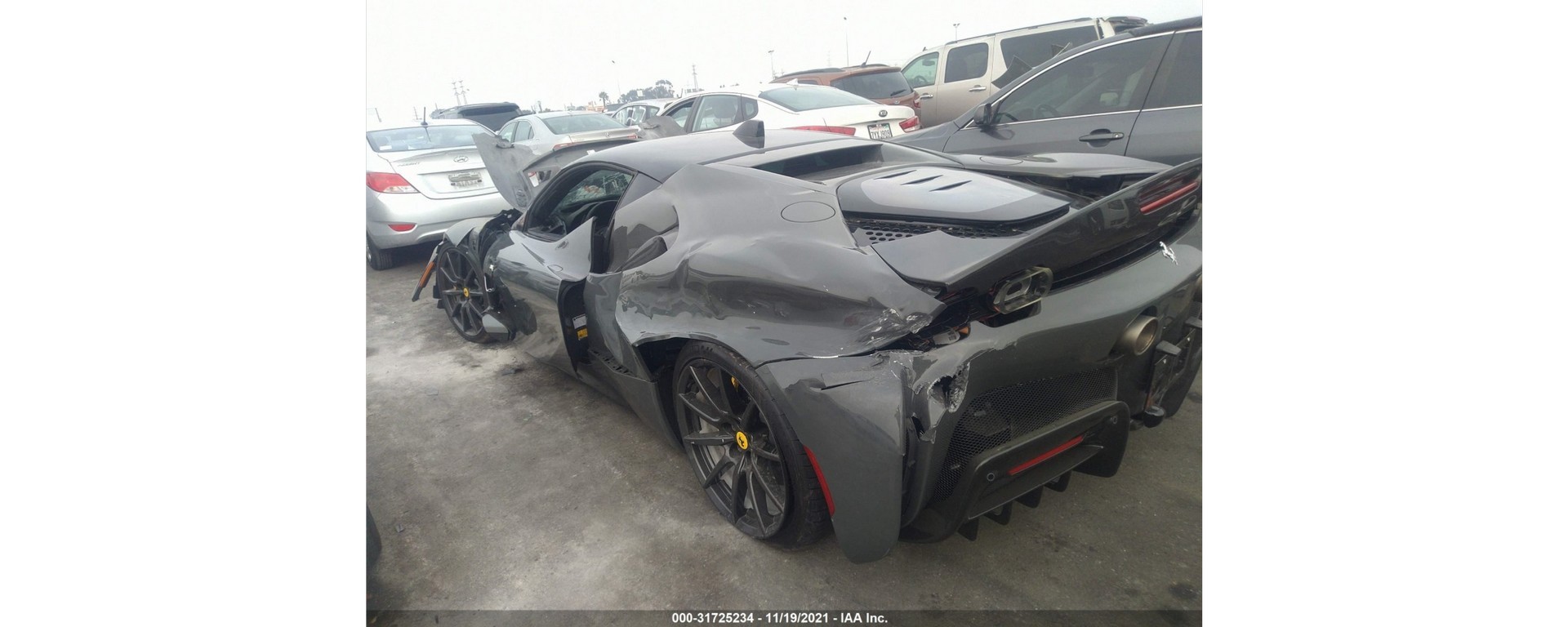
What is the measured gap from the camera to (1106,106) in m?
2.77

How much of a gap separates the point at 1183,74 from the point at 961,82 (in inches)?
72.0

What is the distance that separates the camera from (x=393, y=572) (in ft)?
6.15

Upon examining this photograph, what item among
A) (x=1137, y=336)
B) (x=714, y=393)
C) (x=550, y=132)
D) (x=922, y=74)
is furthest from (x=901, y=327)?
(x=550, y=132)

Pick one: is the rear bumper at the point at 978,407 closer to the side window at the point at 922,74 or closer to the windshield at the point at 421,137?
the windshield at the point at 421,137

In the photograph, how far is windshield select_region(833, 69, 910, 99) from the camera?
3.36 metres

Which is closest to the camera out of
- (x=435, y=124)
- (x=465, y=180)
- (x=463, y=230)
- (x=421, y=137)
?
(x=421, y=137)

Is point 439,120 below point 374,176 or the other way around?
the other way around

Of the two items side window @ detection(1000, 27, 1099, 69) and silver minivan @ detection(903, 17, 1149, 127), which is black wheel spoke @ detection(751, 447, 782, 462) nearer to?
silver minivan @ detection(903, 17, 1149, 127)

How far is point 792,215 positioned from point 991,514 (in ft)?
2.85

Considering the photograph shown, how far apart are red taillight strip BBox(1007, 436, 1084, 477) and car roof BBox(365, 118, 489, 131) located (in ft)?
6.15

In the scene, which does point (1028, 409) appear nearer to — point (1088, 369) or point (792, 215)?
point (1088, 369)

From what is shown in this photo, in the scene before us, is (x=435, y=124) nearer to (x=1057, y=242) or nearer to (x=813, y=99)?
(x=813, y=99)
